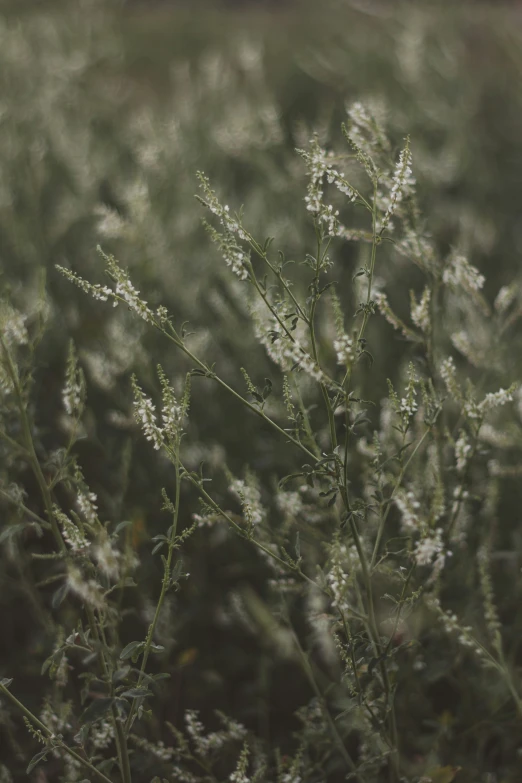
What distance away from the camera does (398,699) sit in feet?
6.63

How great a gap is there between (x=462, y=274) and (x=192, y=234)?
2.42 m

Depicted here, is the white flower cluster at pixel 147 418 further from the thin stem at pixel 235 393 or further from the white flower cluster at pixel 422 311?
the white flower cluster at pixel 422 311

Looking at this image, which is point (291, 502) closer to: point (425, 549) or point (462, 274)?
point (425, 549)

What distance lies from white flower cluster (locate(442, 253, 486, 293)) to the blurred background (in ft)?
2.13

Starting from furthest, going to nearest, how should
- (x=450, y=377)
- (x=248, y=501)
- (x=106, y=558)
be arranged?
(x=450, y=377) < (x=248, y=501) < (x=106, y=558)

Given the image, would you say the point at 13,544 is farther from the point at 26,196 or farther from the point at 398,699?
the point at 26,196

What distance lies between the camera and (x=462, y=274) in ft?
5.85

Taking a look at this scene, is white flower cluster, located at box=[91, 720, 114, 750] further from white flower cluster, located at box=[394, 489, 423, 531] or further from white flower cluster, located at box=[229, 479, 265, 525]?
white flower cluster, located at box=[394, 489, 423, 531]

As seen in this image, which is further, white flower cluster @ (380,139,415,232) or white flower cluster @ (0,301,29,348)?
white flower cluster @ (0,301,29,348)

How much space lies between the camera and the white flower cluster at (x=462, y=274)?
5.63 feet

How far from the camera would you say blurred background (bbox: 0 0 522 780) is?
2379mm

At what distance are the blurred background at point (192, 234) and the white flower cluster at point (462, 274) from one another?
25.5 inches

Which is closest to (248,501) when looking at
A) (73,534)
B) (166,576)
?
(166,576)

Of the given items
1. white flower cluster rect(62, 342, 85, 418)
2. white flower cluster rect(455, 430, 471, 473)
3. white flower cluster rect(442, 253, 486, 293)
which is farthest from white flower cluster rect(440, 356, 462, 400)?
white flower cluster rect(62, 342, 85, 418)
